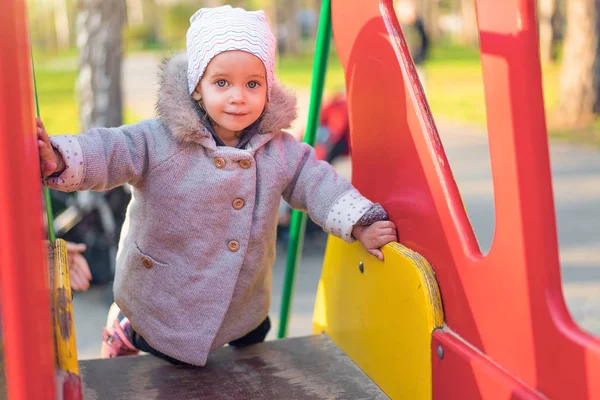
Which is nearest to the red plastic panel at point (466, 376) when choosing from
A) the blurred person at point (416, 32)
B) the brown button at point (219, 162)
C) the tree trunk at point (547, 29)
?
the brown button at point (219, 162)

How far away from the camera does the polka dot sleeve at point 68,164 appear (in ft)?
5.15

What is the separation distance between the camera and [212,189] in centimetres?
176

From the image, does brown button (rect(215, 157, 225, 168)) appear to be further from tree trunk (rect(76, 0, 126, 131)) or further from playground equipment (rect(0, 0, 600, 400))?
tree trunk (rect(76, 0, 126, 131))

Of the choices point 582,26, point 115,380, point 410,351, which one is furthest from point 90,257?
point 582,26

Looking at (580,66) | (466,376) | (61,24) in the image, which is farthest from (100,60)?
(61,24)

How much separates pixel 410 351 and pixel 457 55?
22.9 meters

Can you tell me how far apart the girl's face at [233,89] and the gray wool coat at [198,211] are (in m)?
0.05

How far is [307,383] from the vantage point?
1817mm

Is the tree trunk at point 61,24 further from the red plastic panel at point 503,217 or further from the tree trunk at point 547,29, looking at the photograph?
the red plastic panel at point 503,217

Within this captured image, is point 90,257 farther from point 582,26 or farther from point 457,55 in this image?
point 457,55

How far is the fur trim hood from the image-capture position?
1.73 meters

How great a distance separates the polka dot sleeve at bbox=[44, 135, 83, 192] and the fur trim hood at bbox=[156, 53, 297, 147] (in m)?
0.22

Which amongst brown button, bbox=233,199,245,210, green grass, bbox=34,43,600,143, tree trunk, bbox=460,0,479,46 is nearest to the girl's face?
brown button, bbox=233,199,245,210

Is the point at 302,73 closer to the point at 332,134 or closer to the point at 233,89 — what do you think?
the point at 332,134
